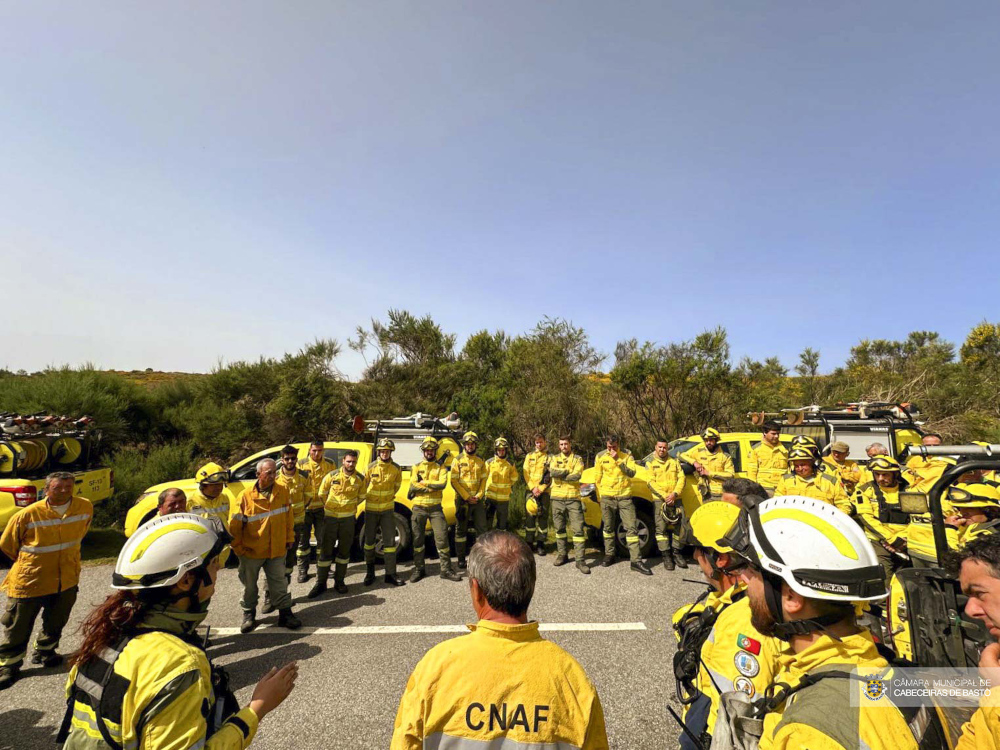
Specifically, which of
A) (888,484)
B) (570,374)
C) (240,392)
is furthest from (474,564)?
(240,392)

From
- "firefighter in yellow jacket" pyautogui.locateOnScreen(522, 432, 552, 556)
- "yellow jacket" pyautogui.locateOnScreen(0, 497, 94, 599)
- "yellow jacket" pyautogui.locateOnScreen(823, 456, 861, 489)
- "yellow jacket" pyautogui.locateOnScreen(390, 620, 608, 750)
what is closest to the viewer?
"yellow jacket" pyautogui.locateOnScreen(390, 620, 608, 750)

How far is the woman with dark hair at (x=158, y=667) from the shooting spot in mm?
1433

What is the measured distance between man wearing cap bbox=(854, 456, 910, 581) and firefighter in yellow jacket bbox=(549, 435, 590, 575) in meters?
3.52

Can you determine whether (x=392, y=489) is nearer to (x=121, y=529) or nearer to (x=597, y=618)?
(x=597, y=618)

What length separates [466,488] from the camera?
6.81 meters

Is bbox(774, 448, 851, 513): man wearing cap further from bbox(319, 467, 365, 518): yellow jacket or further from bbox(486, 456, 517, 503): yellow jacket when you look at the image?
bbox(319, 467, 365, 518): yellow jacket

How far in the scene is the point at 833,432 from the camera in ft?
24.9

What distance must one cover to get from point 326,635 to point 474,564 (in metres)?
4.23

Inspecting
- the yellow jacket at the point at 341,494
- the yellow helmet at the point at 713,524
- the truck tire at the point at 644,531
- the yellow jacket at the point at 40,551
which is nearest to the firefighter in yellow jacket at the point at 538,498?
the truck tire at the point at 644,531

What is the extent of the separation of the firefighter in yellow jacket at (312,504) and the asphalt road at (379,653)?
42 centimetres

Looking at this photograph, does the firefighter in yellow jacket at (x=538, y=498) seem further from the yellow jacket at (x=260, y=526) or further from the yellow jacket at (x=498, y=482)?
the yellow jacket at (x=260, y=526)

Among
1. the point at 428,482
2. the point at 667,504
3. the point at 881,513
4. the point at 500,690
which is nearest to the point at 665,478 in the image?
the point at 667,504

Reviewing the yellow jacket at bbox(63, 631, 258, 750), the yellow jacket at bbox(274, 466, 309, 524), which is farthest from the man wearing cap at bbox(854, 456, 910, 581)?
the yellow jacket at bbox(274, 466, 309, 524)

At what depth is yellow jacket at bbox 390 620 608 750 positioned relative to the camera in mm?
1252
